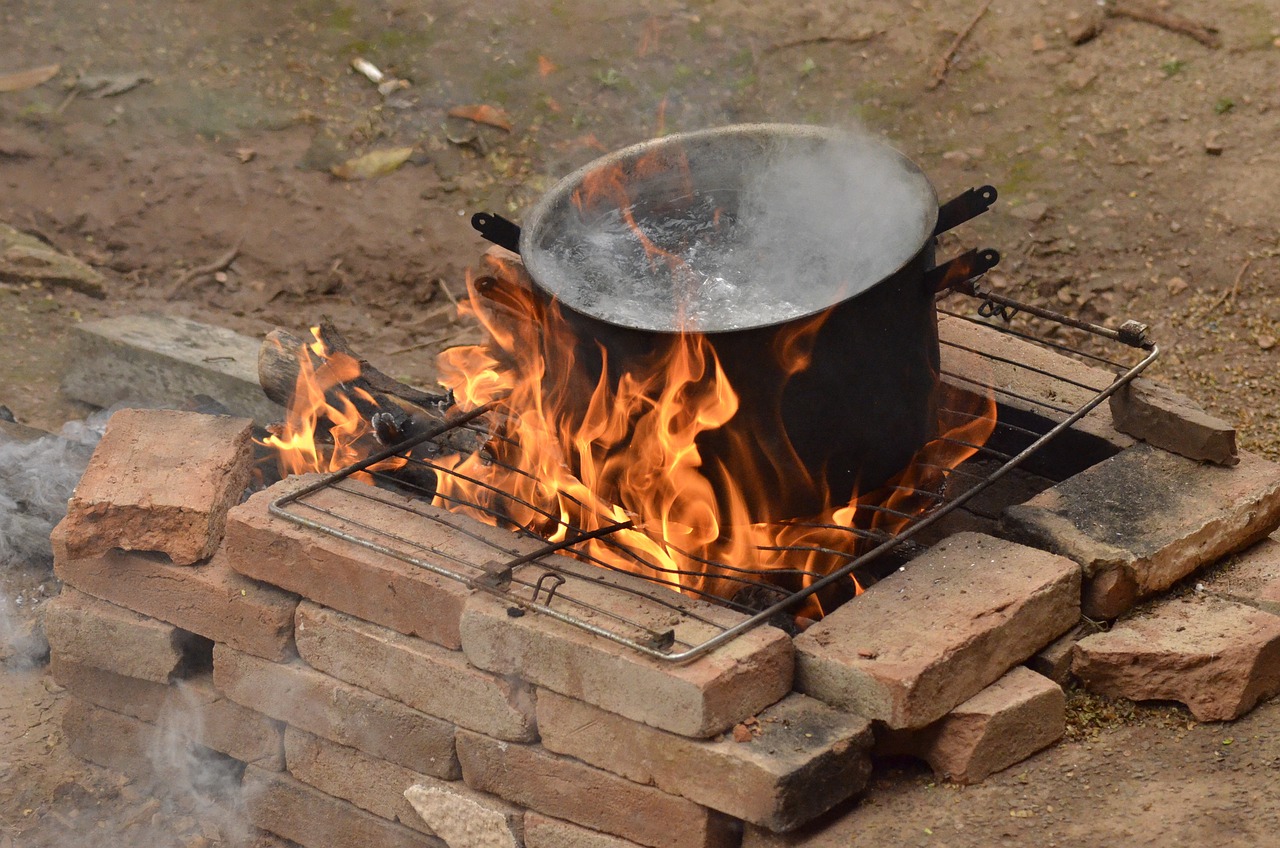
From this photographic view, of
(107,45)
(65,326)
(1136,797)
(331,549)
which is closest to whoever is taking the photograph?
(1136,797)

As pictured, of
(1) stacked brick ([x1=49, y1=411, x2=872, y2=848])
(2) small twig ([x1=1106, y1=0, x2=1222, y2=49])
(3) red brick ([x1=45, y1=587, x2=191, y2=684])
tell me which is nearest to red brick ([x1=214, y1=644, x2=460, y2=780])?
(1) stacked brick ([x1=49, y1=411, x2=872, y2=848])

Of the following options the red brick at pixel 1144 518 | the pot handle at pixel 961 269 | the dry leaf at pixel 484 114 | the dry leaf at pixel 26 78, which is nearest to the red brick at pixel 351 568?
the pot handle at pixel 961 269

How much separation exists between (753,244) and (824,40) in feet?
13.0

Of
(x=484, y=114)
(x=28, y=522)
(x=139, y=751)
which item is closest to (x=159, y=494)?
(x=139, y=751)

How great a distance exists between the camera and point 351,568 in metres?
3.61

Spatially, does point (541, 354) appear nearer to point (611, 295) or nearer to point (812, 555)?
point (611, 295)

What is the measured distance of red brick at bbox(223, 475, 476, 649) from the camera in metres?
3.51

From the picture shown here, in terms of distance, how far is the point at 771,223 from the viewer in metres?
3.74

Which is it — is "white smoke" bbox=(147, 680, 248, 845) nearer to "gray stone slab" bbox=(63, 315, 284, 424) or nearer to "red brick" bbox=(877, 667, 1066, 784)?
"gray stone slab" bbox=(63, 315, 284, 424)

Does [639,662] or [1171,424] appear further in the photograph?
[1171,424]

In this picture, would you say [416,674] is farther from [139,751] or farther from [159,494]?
[139,751]

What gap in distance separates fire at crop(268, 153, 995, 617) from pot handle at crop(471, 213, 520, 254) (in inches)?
5.3

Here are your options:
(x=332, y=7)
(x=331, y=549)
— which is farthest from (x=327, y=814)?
(x=332, y=7)

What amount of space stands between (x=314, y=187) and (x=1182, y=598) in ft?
16.2
